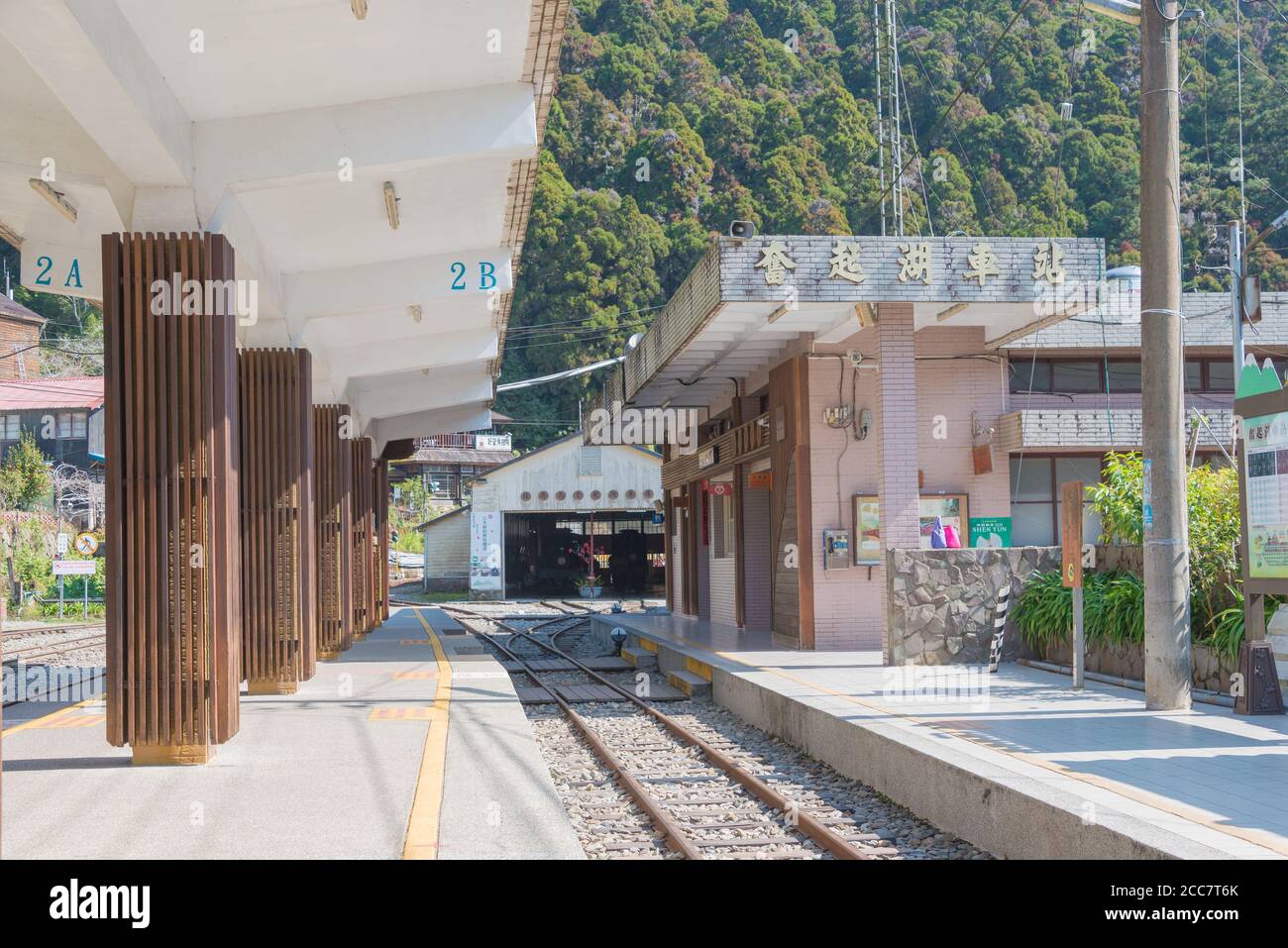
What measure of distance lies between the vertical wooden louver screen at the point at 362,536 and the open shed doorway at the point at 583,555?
22.2 metres

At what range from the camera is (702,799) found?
9422 millimetres

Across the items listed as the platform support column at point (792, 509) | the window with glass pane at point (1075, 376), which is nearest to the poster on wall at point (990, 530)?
the platform support column at point (792, 509)

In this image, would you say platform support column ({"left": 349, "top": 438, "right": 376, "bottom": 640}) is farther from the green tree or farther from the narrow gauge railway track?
the green tree

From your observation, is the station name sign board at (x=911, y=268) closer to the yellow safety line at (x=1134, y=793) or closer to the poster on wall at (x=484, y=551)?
the yellow safety line at (x=1134, y=793)

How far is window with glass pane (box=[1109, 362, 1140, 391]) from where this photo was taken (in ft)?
66.5

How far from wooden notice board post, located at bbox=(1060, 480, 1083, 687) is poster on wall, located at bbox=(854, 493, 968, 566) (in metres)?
4.19

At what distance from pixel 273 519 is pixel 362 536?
39.5 ft

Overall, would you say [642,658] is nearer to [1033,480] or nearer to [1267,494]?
[1033,480]

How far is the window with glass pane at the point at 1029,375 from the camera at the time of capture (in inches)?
778

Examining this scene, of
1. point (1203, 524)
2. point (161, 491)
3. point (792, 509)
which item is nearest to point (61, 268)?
point (161, 491)

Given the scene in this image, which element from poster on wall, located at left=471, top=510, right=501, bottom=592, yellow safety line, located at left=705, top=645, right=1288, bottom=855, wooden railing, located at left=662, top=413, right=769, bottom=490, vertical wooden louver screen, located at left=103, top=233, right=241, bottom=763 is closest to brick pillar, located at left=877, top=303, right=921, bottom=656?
wooden railing, located at left=662, top=413, right=769, bottom=490
